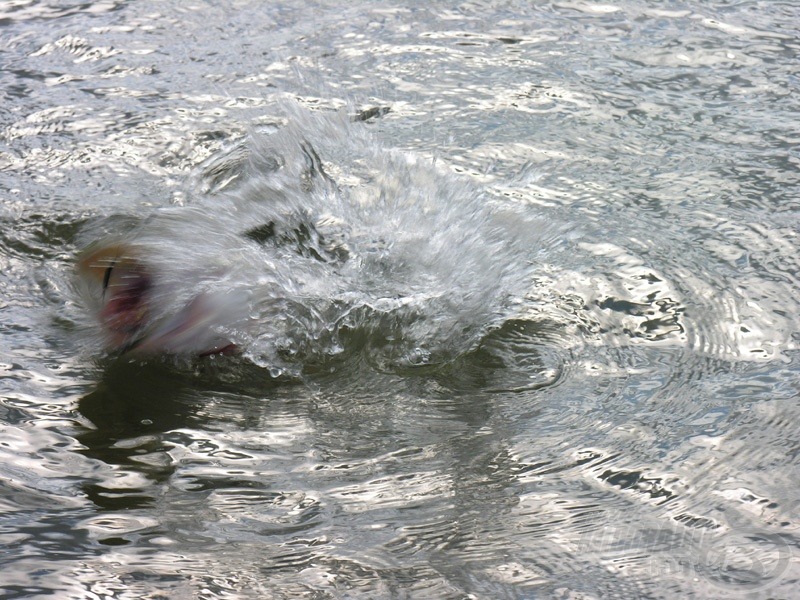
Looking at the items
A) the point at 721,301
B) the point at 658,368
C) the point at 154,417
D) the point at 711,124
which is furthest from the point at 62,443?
the point at 711,124

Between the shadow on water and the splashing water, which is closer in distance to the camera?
the shadow on water

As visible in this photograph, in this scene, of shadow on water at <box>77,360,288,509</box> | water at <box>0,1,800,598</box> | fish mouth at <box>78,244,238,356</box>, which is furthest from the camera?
fish mouth at <box>78,244,238,356</box>

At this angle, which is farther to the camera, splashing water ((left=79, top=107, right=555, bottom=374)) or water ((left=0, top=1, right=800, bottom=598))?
splashing water ((left=79, top=107, right=555, bottom=374))

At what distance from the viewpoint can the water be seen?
1.62 metres

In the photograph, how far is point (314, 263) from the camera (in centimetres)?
261

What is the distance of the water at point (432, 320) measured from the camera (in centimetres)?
162

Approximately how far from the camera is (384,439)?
1.96 meters

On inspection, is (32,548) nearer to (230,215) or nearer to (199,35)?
(230,215)

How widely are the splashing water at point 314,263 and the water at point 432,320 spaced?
0.01 m

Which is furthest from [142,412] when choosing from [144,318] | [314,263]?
[314,263]

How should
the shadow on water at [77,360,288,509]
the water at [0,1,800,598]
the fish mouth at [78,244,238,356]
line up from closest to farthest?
the water at [0,1,800,598] → the shadow on water at [77,360,288,509] → the fish mouth at [78,244,238,356]

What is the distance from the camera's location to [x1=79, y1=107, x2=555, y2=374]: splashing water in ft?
7.47

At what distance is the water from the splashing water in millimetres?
13

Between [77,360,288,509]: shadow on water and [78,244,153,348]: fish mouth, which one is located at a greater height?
[78,244,153,348]: fish mouth
